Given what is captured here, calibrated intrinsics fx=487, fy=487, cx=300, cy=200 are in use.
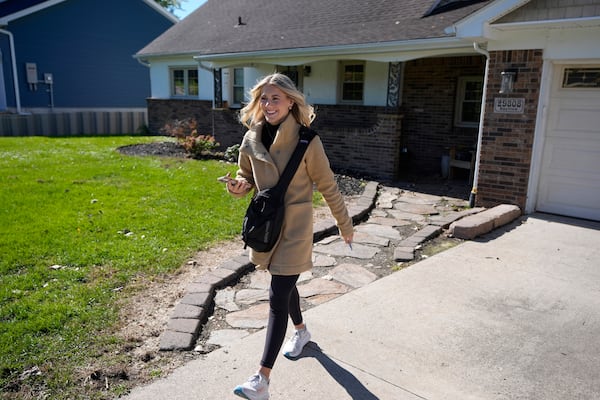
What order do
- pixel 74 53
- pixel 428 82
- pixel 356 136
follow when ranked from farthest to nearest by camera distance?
pixel 74 53, pixel 428 82, pixel 356 136

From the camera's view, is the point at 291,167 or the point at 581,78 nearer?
the point at 291,167

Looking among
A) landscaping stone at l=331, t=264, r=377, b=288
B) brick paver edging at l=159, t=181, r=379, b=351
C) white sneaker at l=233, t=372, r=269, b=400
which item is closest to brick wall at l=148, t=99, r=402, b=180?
landscaping stone at l=331, t=264, r=377, b=288

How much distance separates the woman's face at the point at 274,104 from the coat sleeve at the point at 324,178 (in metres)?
0.25

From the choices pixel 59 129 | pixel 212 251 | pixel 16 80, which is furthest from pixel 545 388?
pixel 16 80

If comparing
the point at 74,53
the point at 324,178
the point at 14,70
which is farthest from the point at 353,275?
the point at 74,53

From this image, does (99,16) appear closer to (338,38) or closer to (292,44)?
(292,44)

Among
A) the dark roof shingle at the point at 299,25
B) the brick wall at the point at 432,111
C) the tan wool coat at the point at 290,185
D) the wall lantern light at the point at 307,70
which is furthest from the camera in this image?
the wall lantern light at the point at 307,70

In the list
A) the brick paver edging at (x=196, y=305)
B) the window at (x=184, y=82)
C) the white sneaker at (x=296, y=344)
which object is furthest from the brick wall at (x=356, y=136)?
the white sneaker at (x=296, y=344)

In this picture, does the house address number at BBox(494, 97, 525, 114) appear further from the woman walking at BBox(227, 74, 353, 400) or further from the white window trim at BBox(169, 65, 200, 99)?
the white window trim at BBox(169, 65, 200, 99)

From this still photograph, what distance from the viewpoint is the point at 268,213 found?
2.80 m

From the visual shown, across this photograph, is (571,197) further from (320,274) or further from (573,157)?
(320,274)

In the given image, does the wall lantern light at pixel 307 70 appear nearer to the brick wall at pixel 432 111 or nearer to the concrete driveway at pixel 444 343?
the brick wall at pixel 432 111

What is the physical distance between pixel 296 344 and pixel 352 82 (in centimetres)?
1090

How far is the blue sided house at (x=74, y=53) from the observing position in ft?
65.7
